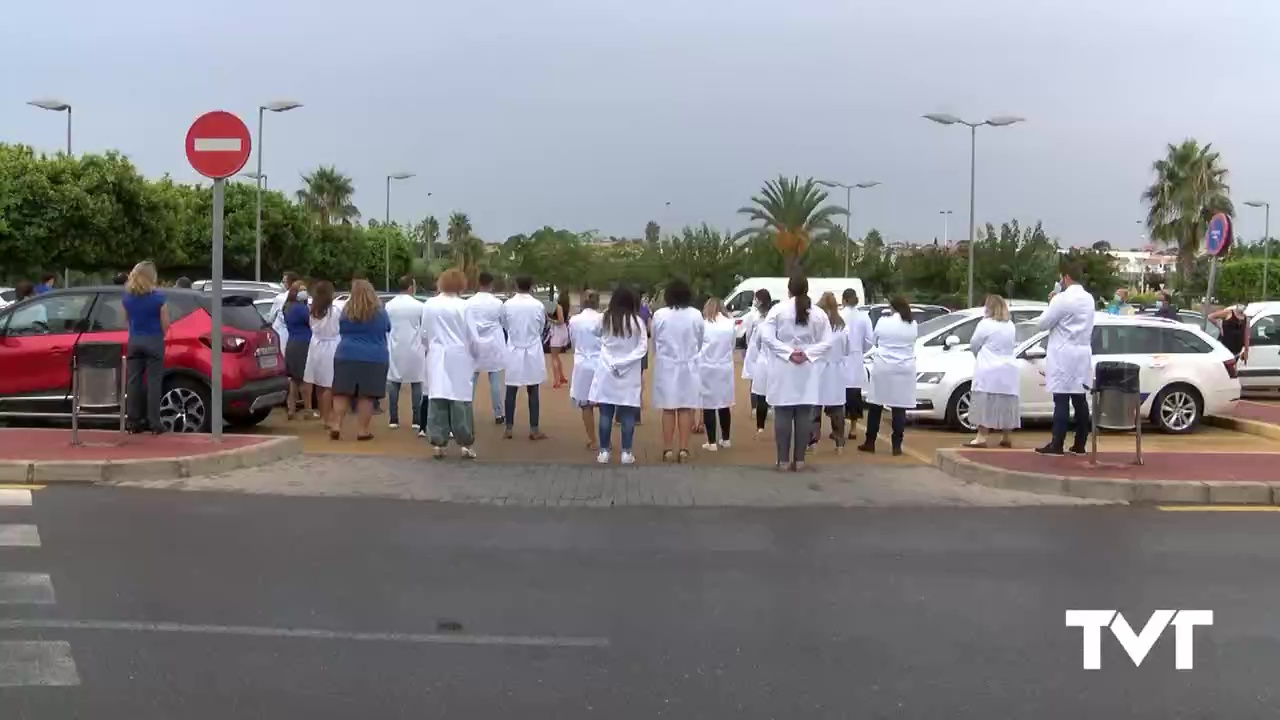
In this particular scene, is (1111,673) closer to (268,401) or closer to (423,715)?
(423,715)

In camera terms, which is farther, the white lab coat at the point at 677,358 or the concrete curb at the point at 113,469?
the white lab coat at the point at 677,358

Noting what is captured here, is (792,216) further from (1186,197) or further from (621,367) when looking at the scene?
(621,367)

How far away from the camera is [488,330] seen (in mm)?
12312

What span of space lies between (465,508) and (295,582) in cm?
247

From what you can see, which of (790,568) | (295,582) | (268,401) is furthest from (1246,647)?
(268,401)

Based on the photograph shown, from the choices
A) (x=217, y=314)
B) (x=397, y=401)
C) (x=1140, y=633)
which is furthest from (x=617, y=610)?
(x=397, y=401)

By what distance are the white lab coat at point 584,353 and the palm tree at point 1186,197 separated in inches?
1978

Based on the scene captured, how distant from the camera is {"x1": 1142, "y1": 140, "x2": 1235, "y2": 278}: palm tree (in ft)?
183

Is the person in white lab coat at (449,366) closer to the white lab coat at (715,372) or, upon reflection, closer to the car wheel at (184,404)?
the white lab coat at (715,372)

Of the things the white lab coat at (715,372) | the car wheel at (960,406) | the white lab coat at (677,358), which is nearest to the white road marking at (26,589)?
the white lab coat at (677,358)

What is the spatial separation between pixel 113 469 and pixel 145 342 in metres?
1.90

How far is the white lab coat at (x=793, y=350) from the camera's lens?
10633 millimetres

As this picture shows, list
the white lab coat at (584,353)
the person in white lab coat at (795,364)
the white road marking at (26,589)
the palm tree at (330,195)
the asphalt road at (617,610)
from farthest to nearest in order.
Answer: the palm tree at (330,195)
the white lab coat at (584,353)
the person in white lab coat at (795,364)
the white road marking at (26,589)
the asphalt road at (617,610)

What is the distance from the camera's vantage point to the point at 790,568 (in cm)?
709
